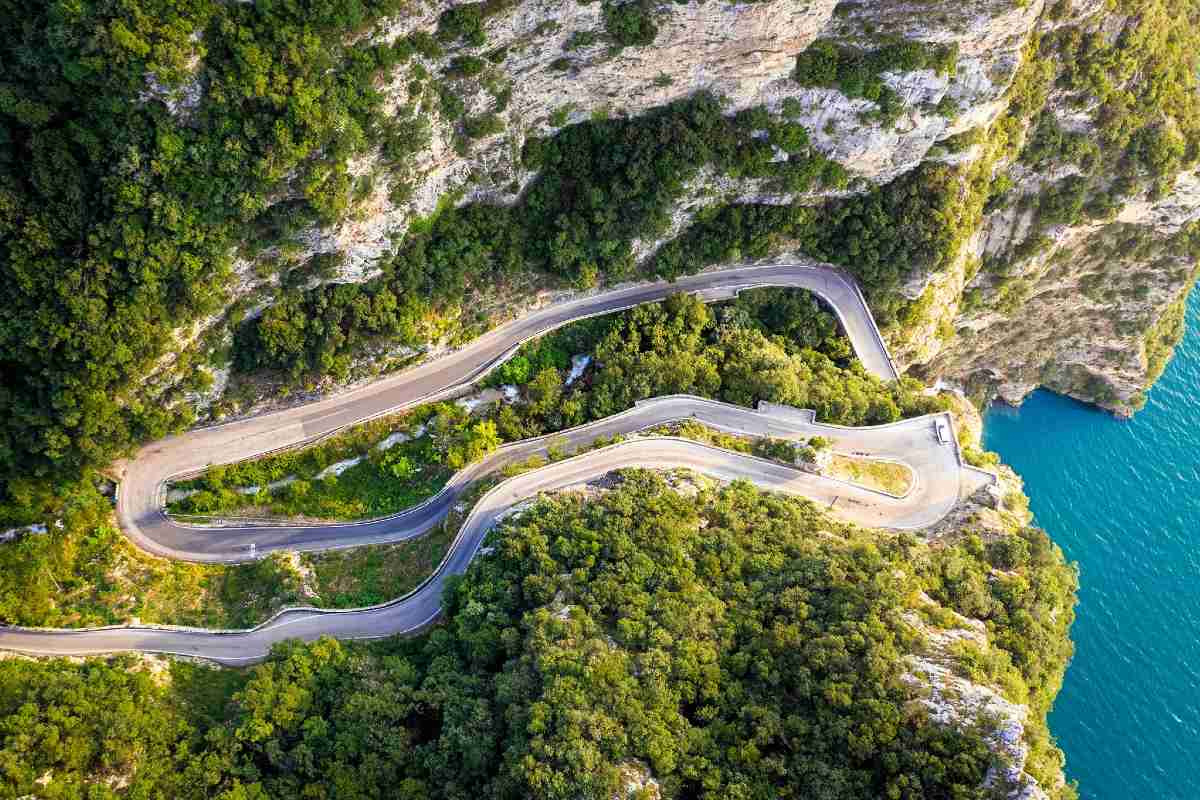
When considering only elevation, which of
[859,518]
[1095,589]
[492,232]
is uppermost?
[492,232]

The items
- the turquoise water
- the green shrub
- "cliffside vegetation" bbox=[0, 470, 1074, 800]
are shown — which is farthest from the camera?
the turquoise water

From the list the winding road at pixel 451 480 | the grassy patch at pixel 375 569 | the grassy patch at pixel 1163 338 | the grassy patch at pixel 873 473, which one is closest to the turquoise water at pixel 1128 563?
the grassy patch at pixel 1163 338

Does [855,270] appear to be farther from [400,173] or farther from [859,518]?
[400,173]

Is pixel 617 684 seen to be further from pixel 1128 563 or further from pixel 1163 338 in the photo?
pixel 1163 338

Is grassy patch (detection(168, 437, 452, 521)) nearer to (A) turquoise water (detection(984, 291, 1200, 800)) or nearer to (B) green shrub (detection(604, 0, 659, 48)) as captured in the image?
(B) green shrub (detection(604, 0, 659, 48))

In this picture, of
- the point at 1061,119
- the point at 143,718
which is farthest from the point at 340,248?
the point at 1061,119

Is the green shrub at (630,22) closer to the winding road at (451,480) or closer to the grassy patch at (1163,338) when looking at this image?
the winding road at (451,480)

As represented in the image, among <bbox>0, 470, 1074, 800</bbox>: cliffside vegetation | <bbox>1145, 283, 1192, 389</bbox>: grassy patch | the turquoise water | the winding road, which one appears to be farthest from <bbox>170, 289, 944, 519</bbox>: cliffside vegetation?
<bbox>1145, 283, 1192, 389</bbox>: grassy patch
